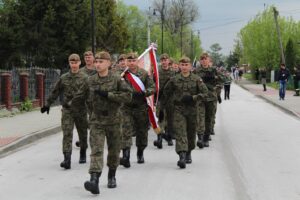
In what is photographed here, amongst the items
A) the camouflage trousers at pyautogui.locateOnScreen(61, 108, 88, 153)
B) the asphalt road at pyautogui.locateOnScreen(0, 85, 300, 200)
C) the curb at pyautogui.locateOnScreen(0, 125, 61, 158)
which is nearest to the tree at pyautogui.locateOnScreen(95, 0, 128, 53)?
the curb at pyautogui.locateOnScreen(0, 125, 61, 158)

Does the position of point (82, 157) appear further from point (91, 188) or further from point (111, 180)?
point (91, 188)

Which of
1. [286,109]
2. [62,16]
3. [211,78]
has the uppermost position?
[62,16]

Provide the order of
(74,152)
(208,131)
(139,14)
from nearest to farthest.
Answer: (74,152), (208,131), (139,14)

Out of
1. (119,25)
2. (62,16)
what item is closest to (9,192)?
(62,16)

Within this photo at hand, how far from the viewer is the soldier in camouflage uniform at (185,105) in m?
9.31

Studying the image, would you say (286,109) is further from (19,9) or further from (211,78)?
(19,9)

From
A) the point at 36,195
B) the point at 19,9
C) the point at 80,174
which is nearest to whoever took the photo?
the point at 36,195

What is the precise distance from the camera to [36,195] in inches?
292

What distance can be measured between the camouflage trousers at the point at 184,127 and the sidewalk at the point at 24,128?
3906mm

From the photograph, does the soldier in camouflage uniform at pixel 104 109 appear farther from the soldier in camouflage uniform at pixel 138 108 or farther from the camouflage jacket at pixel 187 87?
the camouflage jacket at pixel 187 87

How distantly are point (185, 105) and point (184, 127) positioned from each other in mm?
359

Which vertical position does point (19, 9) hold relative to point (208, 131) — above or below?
above

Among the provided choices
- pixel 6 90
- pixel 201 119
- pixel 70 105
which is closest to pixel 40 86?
pixel 6 90

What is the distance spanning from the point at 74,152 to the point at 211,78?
126 inches
